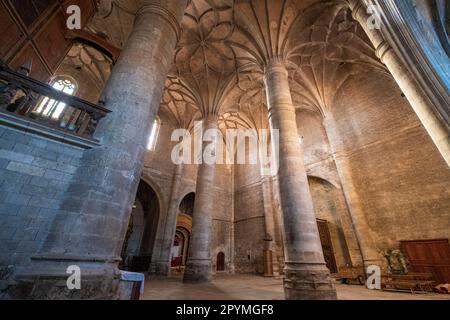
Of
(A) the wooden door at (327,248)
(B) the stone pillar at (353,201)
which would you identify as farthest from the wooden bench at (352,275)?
(A) the wooden door at (327,248)

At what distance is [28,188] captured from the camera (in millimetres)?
2838

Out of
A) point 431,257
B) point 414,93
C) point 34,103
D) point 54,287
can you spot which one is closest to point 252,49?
point 414,93

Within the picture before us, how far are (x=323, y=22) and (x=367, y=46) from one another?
2771mm

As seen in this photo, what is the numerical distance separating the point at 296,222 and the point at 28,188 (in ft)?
18.2

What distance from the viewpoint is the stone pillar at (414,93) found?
4.34m

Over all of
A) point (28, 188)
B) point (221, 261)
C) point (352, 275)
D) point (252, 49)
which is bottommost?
point (352, 275)

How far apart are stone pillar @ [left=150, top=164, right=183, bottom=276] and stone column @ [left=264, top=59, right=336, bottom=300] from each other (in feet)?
28.3

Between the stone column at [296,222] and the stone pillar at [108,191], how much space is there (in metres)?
4.03

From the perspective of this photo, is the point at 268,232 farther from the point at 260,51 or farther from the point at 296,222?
the point at 260,51

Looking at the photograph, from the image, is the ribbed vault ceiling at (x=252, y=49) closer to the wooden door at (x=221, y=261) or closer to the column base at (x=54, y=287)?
the column base at (x=54, y=287)

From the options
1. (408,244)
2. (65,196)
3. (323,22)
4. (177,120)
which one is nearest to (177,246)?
(177,120)

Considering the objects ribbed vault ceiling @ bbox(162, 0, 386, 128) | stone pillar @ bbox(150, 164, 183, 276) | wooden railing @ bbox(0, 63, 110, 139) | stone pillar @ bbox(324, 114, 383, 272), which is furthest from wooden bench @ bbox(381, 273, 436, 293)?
stone pillar @ bbox(150, 164, 183, 276)

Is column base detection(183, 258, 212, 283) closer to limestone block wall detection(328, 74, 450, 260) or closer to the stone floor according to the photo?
the stone floor
